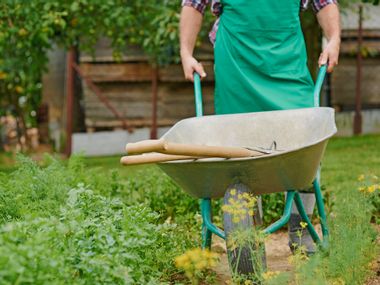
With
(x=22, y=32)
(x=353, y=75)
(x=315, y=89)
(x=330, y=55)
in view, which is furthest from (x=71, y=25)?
(x=315, y=89)

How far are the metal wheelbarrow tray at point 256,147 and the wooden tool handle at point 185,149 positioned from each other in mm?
42

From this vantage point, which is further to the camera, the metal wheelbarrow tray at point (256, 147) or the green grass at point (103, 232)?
the metal wheelbarrow tray at point (256, 147)

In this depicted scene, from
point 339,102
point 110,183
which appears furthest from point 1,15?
point 339,102

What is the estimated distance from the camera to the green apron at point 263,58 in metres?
3.73

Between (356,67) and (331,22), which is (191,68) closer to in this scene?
(331,22)

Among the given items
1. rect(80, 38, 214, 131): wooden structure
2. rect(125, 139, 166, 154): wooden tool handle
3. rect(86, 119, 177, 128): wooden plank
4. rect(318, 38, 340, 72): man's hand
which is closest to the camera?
rect(125, 139, 166, 154): wooden tool handle

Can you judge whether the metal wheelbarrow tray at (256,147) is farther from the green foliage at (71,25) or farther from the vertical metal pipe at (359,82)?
the vertical metal pipe at (359,82)

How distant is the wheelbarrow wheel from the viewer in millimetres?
3035

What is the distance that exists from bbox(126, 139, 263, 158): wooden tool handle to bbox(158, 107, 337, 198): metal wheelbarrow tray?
1.6 inches

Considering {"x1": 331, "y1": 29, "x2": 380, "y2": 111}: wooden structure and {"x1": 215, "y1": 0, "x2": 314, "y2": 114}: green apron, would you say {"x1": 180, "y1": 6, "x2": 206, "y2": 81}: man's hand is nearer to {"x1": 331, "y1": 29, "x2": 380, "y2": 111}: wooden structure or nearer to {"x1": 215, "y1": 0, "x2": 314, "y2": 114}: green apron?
{"x1": 215, "y1": 0, "x2": 314, "y2": 114}: green apron

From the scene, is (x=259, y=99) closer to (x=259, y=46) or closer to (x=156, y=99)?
(x=259, y=46)

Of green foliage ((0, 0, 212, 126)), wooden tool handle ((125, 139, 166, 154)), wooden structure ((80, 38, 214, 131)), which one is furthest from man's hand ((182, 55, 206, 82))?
wooden structure ((80, 38, 214, 131))

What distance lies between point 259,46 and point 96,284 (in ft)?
4.72

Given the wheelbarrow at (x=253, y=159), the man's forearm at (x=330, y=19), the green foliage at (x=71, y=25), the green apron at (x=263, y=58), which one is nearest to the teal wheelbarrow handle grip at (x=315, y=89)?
the wheelbarrow at (x=253, y=159)
